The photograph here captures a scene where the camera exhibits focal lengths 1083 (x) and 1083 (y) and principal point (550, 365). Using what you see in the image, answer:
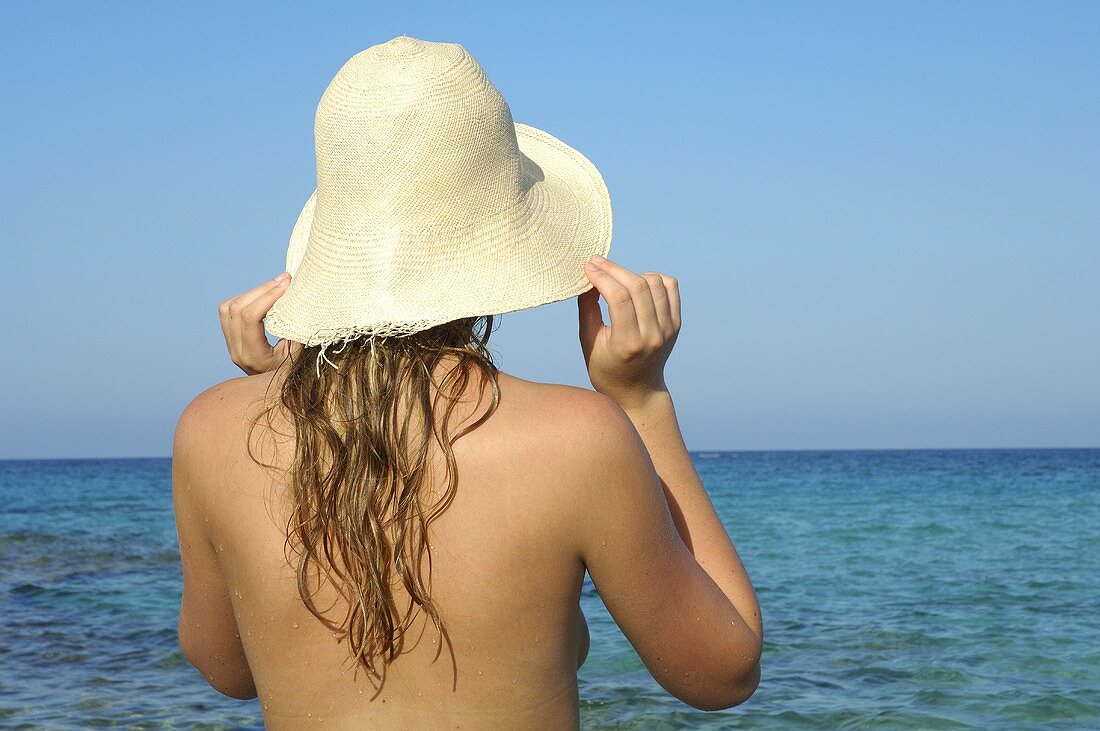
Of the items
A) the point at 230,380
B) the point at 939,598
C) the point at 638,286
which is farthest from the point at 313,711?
the point at 939,598

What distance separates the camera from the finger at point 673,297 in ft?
5.30

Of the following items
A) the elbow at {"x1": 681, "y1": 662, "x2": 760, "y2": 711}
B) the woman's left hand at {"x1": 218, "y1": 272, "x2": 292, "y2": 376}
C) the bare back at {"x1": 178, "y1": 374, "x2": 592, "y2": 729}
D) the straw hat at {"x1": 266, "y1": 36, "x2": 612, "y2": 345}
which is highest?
the straw hat at {"x1": 266, "y1": 36, "x2": 612, "y2": 345}

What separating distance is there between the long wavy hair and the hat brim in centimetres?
5

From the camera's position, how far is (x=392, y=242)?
5.02 feet

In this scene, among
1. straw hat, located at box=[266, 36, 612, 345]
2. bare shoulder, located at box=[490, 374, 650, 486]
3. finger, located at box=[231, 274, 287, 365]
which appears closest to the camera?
bare shoulder, located at box=[490, 374, 650, 486]

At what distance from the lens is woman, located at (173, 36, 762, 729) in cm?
141

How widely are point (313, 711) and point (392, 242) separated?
2.22ft

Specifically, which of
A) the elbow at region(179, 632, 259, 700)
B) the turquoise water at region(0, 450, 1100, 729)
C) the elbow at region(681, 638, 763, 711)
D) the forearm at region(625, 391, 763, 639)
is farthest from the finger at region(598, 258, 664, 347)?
the turquoise water at region(0, 450, 1100, 729)

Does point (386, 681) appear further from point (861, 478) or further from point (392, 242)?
point (861, 478)

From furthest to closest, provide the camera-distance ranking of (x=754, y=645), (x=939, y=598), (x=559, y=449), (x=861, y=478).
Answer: (x=861, y=478) → (x=939, y=598) → (x=754, y=645) → (x=559, y=449)

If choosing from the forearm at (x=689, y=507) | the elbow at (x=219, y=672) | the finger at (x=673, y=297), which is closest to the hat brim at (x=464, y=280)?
the finger at (x=673, y=297)

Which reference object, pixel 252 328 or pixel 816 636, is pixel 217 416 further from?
pixel 816 636

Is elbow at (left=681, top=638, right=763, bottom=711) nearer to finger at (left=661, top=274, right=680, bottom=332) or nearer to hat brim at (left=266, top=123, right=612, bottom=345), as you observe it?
finger at (left=661, top=274, right=680, bottom=332)

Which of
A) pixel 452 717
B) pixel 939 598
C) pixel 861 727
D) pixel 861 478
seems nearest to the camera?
pixel 452 717
